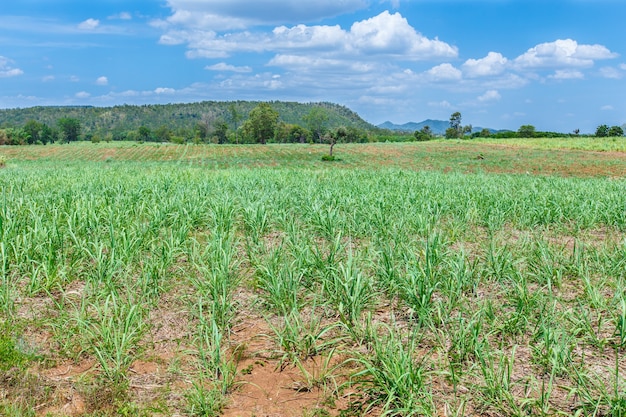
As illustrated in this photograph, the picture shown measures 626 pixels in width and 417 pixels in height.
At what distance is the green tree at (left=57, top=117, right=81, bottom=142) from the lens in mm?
132125

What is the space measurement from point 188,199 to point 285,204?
1.94 m

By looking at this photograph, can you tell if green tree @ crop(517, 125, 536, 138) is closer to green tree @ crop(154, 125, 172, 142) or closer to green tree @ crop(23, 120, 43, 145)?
green tree @ crop(154, 125, 172, 142)

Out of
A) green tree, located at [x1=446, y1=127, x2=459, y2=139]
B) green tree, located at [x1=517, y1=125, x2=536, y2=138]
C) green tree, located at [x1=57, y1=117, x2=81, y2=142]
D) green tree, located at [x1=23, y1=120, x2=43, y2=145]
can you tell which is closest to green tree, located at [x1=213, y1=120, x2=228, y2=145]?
green tree, located at [x1=57, y1=117, x2=81, y2=142]

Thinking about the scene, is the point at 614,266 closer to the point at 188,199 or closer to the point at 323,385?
the point at 323,385

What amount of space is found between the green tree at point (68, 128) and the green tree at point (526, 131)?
12899 centimetres

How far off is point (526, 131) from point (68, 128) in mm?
131499

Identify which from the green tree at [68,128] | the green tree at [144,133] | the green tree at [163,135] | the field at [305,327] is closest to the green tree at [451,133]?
the green tree at [163,135]

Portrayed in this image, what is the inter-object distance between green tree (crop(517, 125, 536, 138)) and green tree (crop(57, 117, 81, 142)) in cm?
Answer: 12899

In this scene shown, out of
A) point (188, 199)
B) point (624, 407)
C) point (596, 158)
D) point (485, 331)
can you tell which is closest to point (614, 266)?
point (485, 331)

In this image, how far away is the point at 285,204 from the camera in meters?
8.69

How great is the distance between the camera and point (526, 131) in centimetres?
9094

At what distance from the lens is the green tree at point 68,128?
132125mm

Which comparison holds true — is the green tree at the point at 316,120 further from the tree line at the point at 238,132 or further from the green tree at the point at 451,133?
the green tree at the point at 451,133

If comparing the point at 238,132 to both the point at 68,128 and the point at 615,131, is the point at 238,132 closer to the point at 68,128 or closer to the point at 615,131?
the point at 68,128
